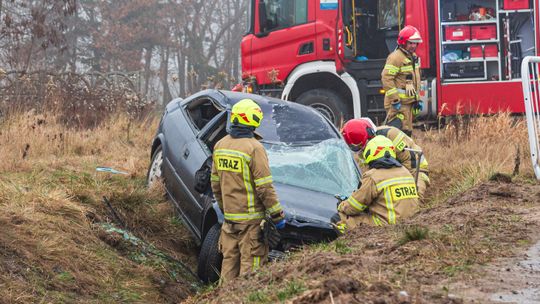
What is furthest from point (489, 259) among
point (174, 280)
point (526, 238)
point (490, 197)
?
point (174, 280)

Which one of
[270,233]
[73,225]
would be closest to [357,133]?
[270,233]

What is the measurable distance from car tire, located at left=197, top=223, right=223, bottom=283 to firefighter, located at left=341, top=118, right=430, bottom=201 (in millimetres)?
1552

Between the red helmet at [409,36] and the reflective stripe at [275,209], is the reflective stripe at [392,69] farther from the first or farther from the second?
the reflective stripe at [275,209]

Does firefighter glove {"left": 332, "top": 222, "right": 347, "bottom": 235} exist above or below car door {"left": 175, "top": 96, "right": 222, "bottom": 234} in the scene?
below

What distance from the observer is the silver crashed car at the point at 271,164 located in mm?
6785

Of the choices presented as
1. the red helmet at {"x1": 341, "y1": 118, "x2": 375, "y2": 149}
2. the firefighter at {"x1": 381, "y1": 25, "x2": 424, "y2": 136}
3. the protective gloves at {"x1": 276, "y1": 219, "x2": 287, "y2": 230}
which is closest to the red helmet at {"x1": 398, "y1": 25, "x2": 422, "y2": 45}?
the firefighter at {"x1": 381, "y1": 25, "x2": 424, "y2": 136}

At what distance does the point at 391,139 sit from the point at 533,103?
1.45 metres

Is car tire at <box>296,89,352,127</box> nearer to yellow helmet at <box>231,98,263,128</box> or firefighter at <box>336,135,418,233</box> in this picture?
firefighter at <box>336,135,418,233</box>

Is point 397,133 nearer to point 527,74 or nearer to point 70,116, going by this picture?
point 527,74

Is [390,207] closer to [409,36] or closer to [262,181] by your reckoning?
[262,181]

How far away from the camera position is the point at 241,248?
21.5 feet

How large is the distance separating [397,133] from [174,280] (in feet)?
8.49

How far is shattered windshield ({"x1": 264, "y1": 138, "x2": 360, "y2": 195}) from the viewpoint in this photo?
7324 mm

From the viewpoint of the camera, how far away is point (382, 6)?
13688 millimetres
